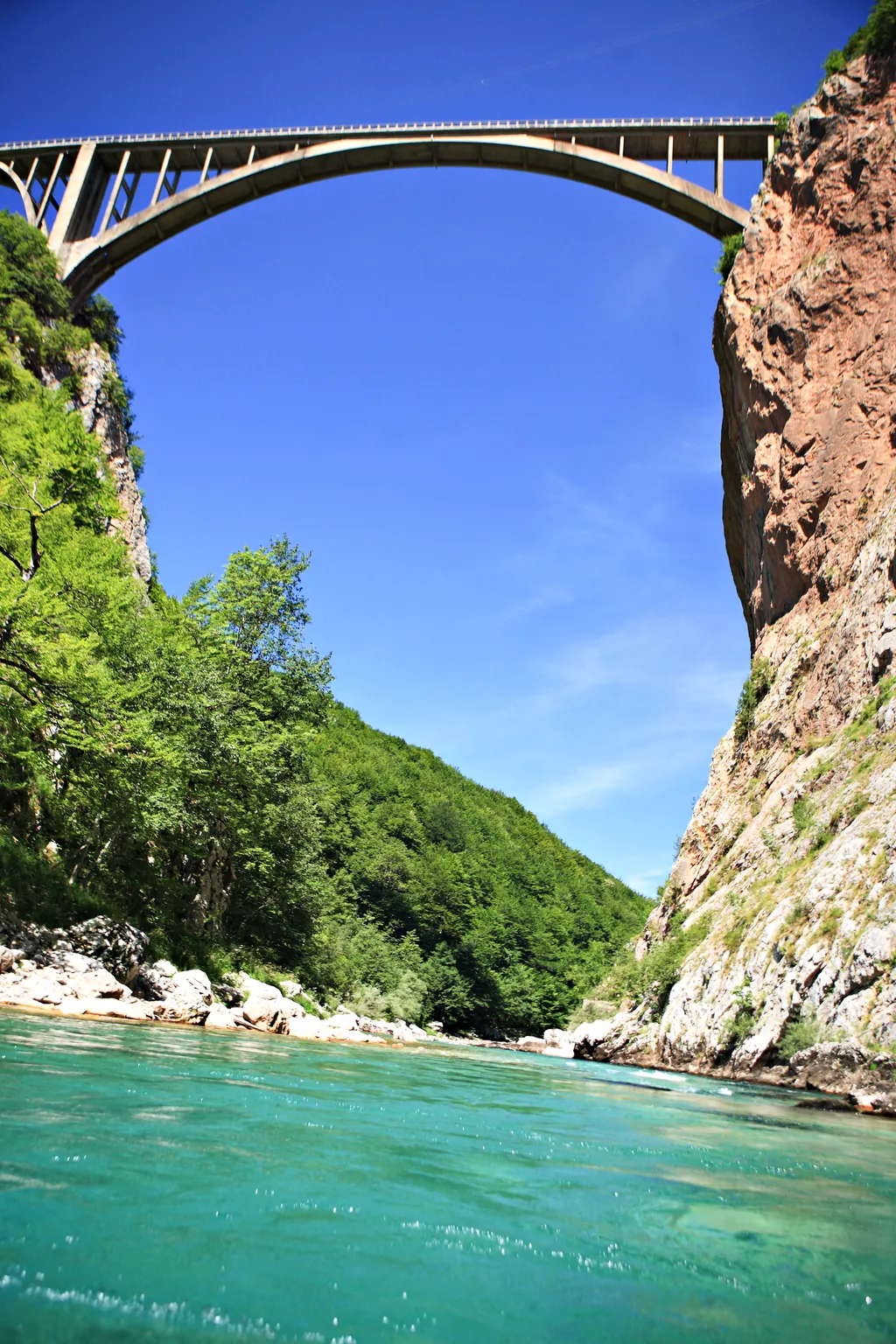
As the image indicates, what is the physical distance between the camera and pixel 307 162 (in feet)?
141

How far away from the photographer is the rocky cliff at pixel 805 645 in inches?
643

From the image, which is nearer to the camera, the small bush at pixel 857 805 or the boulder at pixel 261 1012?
the boulder at pixel 261 1012

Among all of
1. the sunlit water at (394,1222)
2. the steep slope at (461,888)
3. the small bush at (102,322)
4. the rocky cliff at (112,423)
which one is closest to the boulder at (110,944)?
the sunlit water at (394,1222)

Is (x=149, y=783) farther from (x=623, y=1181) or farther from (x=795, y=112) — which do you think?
(x=795, y=112)

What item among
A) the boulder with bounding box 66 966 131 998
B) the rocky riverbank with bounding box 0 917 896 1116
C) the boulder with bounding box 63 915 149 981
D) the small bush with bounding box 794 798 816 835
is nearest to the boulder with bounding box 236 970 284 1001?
the rocky riverbank with bounding box 0 917 896 1116

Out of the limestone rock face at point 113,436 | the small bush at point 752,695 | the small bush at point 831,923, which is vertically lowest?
the small bush at point 831,923

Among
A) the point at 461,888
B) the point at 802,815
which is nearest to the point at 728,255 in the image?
the point at 802,815

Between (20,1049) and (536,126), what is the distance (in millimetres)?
47250

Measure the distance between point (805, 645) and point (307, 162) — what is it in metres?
37.3

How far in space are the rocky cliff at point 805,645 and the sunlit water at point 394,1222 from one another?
892 centimetres

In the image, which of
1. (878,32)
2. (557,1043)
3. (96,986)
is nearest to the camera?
(96,986)

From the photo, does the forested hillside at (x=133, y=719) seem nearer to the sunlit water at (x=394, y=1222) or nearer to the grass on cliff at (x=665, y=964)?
the sunlit water at (x=394, y=1222)

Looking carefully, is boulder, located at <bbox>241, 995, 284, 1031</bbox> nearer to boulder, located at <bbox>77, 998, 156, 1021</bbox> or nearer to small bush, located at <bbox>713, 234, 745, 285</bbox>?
boulder, located at <bbox>77, 998, 156, 1021</bbox>

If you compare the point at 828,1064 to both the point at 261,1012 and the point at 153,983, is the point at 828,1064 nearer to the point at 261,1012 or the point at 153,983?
the point at 261,1012
